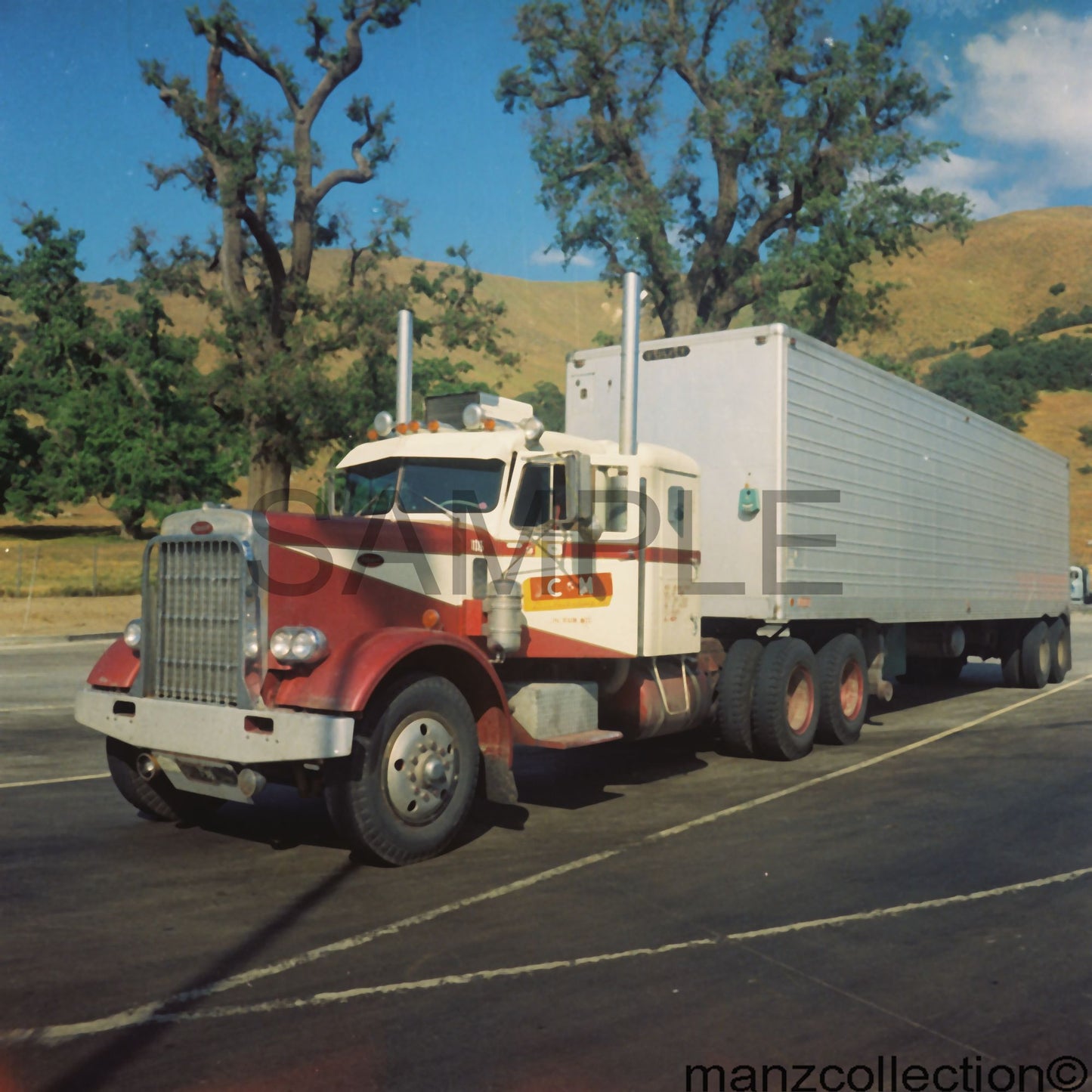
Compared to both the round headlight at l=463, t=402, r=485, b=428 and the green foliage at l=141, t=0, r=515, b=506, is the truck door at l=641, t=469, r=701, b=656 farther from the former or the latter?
the green foliage at l=141, t=0, r=515, b=506

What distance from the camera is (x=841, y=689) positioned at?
38.5 feet

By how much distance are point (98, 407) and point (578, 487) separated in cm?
3872

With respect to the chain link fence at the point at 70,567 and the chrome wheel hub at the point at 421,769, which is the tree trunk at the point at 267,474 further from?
the chrome wheel hub at the point at 421,769

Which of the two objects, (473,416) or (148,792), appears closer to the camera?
(148,792)

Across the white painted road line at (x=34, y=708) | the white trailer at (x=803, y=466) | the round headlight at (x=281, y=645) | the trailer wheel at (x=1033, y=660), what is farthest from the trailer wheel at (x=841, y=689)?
the white painted road line at (x=34, y=708)

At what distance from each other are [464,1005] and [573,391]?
8209 mm

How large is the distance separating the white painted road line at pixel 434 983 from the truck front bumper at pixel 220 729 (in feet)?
5.40

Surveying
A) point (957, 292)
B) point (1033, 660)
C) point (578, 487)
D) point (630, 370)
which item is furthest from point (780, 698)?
point (957, 292)

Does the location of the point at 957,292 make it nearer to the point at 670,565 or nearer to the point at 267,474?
the point at 267,474

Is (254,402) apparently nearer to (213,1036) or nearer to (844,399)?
(844,399)

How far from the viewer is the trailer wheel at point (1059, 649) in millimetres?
18891

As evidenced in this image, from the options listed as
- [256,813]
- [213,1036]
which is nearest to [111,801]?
[256,813]

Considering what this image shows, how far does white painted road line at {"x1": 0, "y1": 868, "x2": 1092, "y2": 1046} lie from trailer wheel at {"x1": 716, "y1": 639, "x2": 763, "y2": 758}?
4259mm

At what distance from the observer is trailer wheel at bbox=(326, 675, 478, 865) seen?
6.52m
